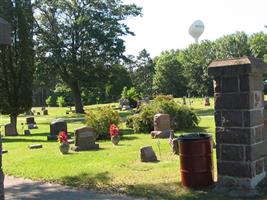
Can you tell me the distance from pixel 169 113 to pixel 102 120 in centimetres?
351

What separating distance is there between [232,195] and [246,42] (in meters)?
93.5

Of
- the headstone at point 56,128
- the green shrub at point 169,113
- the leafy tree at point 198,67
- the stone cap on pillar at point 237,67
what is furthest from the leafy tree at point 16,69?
the leafy tree at point 198,67

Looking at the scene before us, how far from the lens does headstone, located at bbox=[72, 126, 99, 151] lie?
16.6 meters

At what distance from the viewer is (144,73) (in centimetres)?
11012

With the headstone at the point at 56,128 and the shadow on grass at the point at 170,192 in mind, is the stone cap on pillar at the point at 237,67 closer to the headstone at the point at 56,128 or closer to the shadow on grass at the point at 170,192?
the shadow on grass at the point at 170,192

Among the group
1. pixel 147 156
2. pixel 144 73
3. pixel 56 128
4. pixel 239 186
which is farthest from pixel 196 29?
pixel 239 186

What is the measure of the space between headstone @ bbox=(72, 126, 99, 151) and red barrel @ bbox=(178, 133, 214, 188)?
7944mm

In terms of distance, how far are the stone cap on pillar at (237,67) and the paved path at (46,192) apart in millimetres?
2618

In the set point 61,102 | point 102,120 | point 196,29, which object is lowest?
point 102,120

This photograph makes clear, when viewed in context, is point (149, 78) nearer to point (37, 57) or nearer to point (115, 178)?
point (37, 57)

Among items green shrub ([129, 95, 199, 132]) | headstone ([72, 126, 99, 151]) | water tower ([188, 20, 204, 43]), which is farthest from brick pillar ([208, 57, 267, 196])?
water tower ([188, 20, 204, 43])

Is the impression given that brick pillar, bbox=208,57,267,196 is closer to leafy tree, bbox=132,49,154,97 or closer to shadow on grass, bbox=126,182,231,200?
shadow on grass, bbox=126,182,231,200

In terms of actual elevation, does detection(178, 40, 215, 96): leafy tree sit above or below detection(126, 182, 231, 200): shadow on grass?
above

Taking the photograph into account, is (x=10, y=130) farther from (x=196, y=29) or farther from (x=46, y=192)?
(x=196, y=29)
